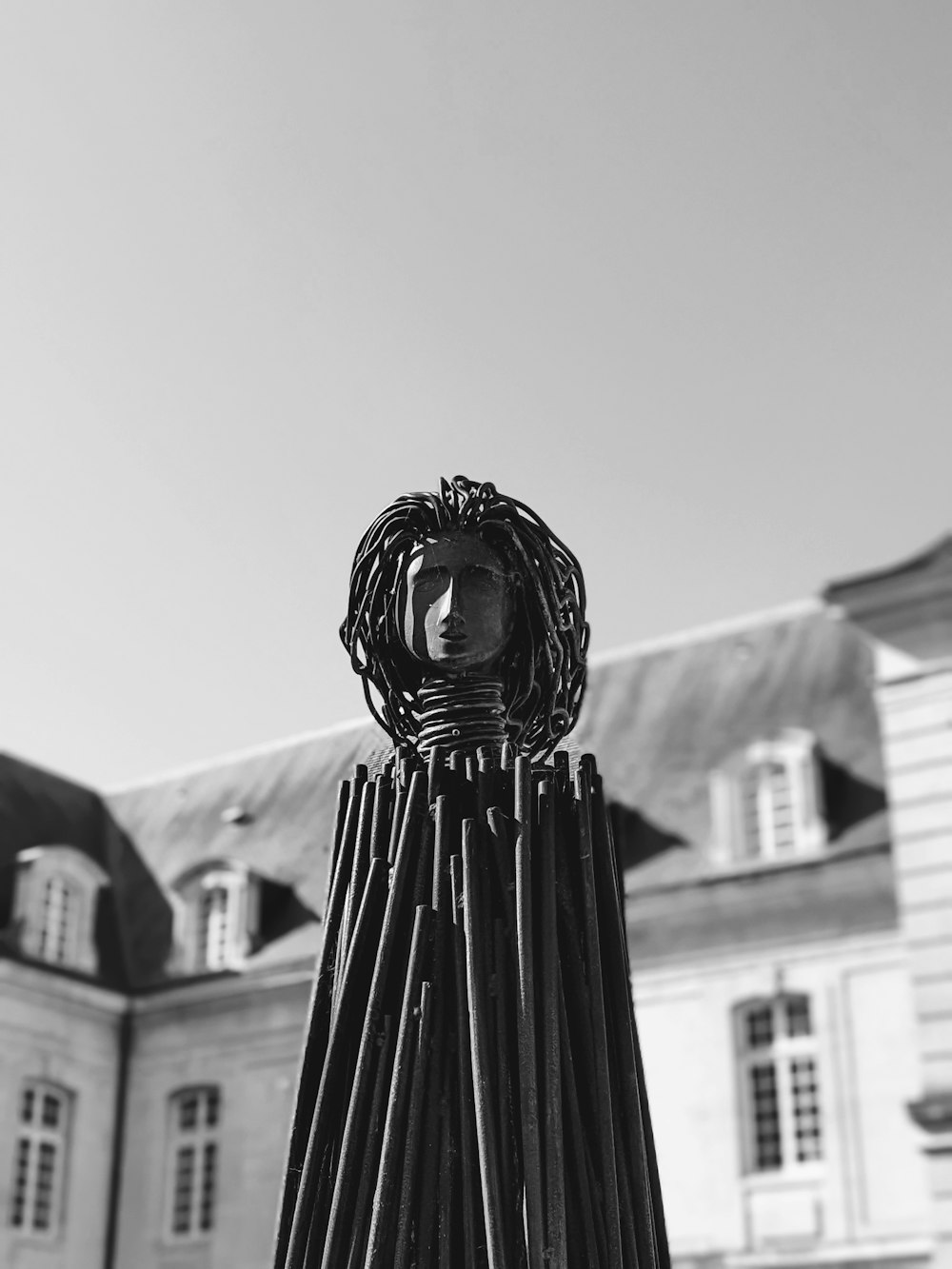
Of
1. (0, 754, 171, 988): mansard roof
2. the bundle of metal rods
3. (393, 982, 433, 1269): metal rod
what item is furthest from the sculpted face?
(0, 754, 171, 988): mansard roof

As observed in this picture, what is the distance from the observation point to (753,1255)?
15242mm

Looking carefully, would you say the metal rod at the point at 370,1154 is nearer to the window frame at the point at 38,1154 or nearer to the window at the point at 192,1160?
the window frame at the point at 38,1154

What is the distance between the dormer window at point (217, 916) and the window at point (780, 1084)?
5.63 m

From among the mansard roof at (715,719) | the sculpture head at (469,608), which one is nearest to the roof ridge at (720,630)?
the mansard roof at (715,719)

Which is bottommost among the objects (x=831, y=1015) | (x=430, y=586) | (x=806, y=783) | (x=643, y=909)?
(x=430, y=586)

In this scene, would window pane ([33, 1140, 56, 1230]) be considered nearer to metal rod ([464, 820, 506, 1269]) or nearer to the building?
the building

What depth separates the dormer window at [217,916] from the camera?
19.0 meters

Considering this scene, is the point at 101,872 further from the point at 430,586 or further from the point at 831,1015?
the point at 430,586

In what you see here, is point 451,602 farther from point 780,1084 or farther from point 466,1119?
point 780,1084

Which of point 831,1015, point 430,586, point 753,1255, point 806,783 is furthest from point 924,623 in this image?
point 430,586

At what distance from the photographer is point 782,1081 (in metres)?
15.8

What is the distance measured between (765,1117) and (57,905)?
27.2ft

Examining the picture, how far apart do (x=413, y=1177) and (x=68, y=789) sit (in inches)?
779

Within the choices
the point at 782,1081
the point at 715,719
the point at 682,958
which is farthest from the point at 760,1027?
the point at 715,719
